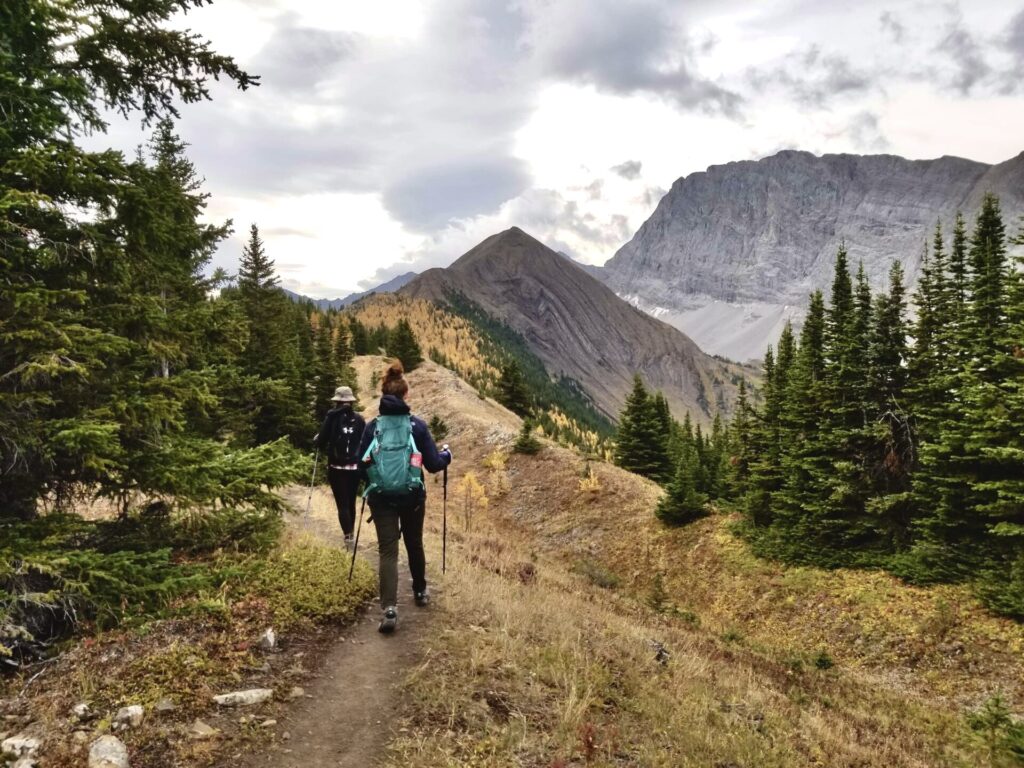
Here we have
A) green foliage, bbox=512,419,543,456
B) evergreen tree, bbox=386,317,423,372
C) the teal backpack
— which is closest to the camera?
the teal backpack

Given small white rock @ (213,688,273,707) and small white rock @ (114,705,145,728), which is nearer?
small white rock @ (114,705,145,728)

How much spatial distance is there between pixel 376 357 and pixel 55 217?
67605 mm

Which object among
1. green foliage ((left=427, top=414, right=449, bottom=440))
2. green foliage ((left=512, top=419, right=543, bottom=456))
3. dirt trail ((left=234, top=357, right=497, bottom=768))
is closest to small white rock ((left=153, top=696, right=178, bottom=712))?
dirt trail ((left=234, top=357, right=497, bottom=768))

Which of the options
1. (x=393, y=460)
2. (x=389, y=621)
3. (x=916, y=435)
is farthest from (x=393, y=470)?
(x=916, y=435)

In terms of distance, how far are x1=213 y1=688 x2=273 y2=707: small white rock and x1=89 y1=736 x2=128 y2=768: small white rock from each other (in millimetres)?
908

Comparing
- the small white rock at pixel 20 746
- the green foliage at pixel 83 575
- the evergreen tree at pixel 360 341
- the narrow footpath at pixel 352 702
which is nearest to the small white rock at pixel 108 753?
the small white rock at pixel 20 746

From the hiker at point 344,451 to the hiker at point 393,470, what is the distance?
363 centimetres

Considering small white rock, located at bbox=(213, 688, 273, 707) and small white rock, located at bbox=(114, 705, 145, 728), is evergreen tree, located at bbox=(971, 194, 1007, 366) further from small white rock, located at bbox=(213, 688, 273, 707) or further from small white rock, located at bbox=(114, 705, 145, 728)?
small white rock, located at bbox=(114, 705, 145, 728)

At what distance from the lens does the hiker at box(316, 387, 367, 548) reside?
442 inches

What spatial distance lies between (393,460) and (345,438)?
4170 mm

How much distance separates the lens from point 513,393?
6162cm

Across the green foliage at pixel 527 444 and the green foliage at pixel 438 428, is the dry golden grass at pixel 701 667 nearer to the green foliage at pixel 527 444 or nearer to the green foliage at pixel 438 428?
the green foliage at pixel 527 444

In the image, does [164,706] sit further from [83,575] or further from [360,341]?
[360,341]

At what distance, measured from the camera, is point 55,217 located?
251 inches
